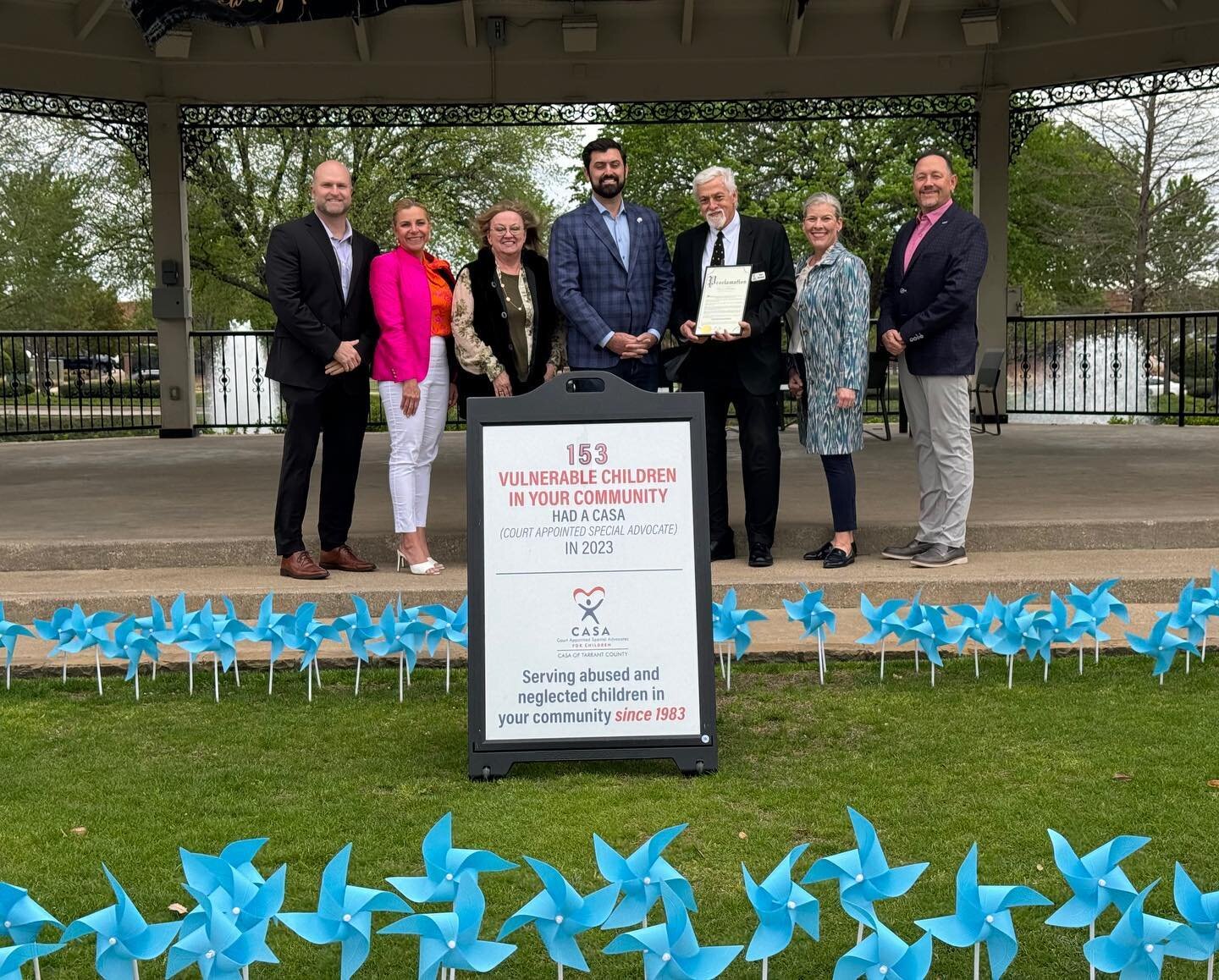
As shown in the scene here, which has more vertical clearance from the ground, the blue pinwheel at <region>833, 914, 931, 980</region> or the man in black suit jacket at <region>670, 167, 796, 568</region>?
the man in black suit jacket at <region>670, 167, 796, 568</region>

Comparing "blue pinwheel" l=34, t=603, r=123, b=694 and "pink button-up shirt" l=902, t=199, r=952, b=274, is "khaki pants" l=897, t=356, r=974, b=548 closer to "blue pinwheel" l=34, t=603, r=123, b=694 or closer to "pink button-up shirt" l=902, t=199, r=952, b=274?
"pink button-up shirt" l=902, t=199, r=952, b=274

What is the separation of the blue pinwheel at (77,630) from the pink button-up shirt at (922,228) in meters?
3.94

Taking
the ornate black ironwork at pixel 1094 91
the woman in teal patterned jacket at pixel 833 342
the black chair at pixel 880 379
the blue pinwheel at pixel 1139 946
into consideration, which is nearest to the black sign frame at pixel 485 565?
the blue pinwheel at pixel 1139 946

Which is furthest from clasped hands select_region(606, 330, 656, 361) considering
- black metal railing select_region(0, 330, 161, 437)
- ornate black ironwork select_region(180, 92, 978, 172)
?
black metal railing select_region(0, 330, 161, 437)

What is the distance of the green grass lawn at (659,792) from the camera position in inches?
121

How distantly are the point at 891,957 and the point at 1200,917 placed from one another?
53cm

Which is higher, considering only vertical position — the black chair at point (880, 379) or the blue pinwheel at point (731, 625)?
the black chair at point (880, 379)

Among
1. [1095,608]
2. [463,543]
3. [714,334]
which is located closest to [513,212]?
[714,334]

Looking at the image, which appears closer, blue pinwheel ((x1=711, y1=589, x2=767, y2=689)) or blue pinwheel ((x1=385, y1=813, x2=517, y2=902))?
blue pinwheel ((x1=385, y1=813, x2=517, y2=902))

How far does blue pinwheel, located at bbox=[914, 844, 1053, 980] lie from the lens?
7.95ft

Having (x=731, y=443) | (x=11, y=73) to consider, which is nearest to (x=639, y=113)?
(x=731, y=443)

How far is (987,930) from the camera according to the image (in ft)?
7.97

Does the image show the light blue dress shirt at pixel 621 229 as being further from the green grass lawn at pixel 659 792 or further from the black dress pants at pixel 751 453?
the green grass lawn at pixel 659 792

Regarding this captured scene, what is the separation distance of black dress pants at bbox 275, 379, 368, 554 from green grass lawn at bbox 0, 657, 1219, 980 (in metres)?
1.46
